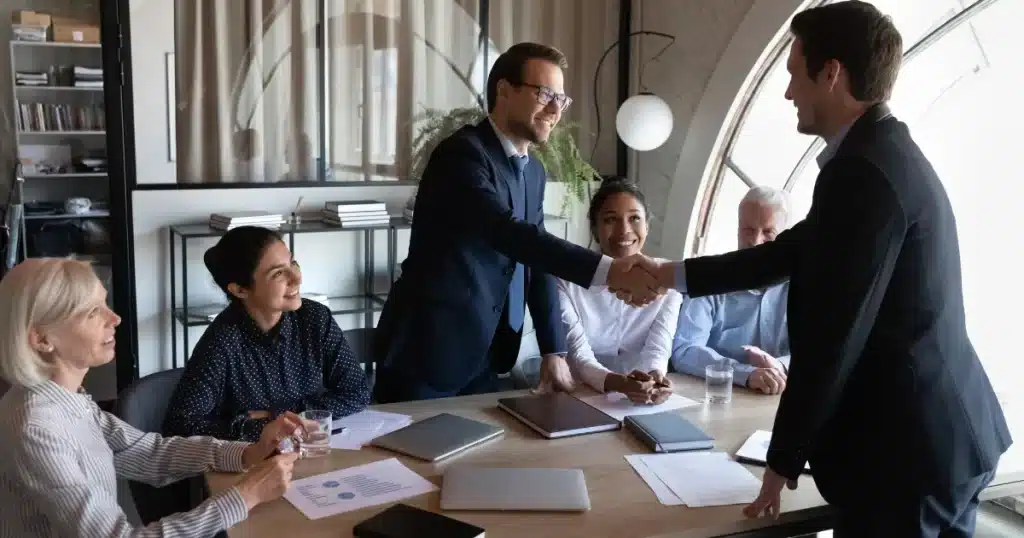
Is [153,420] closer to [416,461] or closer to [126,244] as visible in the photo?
[416,461]

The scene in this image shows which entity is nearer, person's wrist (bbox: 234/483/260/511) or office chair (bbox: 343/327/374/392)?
person's wrist (bbox: 234/483/260/511)

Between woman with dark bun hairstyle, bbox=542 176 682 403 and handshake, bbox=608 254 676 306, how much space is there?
25cm

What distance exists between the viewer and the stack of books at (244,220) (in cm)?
418

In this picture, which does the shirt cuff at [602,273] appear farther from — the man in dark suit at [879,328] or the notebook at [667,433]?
the man in dark suit at [879,328]

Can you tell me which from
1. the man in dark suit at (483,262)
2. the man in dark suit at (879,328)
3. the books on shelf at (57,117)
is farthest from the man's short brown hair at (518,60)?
the books on shelf at (57,117)

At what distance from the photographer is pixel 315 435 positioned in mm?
1800

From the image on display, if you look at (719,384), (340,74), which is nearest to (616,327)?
(719,384)

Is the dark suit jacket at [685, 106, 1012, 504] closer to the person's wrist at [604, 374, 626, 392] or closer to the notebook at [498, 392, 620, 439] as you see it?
the notebook at [498, 392, 620, 439]

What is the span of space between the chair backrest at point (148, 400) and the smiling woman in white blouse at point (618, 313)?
3.48 ft

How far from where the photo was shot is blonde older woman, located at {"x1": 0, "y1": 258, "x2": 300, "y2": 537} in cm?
138

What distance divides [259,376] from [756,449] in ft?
3.72

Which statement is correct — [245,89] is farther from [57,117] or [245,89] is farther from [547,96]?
[57,117]

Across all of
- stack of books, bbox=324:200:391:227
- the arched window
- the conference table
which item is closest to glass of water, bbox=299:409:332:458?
the conference table

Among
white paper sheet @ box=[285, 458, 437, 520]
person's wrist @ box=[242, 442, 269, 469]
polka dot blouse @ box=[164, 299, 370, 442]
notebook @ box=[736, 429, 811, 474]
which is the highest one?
polka dot blouse @ box=[164, 299, 370, 442]
